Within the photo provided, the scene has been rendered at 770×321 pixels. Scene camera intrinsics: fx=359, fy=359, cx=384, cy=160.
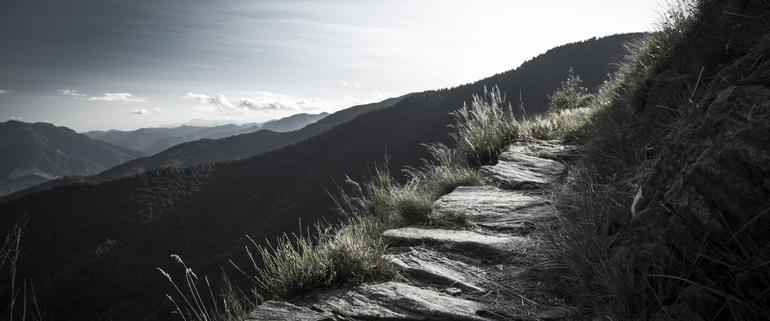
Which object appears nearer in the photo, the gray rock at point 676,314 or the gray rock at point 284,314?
the gray rock at point 676,314

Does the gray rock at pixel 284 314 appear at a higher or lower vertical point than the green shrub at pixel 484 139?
lower

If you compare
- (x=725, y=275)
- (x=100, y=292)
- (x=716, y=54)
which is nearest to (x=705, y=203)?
(x=725, y=275)

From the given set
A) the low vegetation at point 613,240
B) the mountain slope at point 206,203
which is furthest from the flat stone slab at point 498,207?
the mountain slope at point 206,203

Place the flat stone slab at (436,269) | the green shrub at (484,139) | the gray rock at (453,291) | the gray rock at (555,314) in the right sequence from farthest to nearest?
the green shrub at (484,139), the flat stone slab at (436,269), the gray rock at (453,291), the gray rock at (555,314)

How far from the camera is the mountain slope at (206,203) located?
6103 centimetres

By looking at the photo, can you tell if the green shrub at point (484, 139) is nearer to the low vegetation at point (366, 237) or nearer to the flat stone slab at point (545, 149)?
the low vegetation at point (366, 237)

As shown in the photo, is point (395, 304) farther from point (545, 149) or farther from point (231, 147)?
point (231, 147)

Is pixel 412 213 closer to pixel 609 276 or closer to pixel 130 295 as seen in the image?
pixel 609 276

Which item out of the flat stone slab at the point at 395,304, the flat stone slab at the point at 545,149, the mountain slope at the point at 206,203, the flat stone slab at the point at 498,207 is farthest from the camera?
the mountain slope at the point at 206,203

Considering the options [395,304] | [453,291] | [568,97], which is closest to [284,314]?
[395,304]

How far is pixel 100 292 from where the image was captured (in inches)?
2368

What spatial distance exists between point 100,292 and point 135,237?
14.5m

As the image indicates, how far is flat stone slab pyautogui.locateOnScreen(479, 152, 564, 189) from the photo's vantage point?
3.95 meters

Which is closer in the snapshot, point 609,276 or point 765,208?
point 765,208
